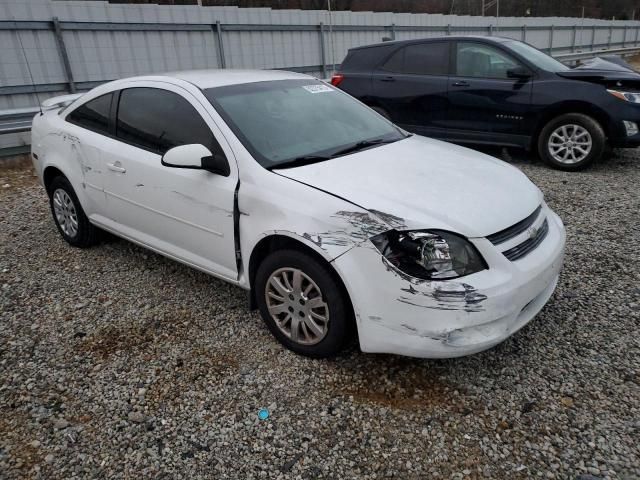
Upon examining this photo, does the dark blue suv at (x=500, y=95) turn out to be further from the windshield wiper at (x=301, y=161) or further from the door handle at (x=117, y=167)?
the door handle at (x=117, y=167)

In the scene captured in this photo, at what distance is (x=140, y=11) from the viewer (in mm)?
10164

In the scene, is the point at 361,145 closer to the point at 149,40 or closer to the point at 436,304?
the point at 436,304

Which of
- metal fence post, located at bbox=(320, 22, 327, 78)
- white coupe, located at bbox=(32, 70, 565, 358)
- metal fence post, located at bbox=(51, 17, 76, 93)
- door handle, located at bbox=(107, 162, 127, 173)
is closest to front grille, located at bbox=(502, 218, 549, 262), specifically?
white coupe, located at bbox=(32, 70, 565, 358)

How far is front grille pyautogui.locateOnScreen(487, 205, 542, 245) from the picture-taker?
2.51 meters

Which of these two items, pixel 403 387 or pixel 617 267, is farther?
pixel 617 267

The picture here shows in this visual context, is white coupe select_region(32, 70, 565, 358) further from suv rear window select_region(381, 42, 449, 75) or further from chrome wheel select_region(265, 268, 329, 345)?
suv rear window select_region(381, 42, 449, 75)

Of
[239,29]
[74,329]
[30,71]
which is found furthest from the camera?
[239,29]

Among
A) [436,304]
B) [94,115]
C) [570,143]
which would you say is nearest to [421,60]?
[570,143]

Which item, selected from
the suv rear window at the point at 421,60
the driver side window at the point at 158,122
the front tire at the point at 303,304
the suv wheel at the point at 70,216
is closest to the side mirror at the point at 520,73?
the suv rear window at the point at 421,60

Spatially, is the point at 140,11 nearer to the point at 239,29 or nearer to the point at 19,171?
the point at 239,29

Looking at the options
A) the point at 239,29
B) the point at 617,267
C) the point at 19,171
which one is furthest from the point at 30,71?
the point at 617,267

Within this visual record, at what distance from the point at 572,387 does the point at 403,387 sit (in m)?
0.89

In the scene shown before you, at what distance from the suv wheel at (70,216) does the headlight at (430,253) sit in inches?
122

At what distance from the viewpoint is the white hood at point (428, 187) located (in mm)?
2475
